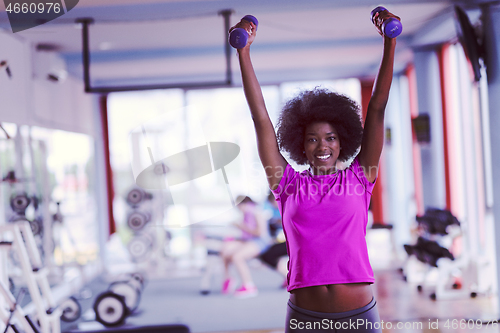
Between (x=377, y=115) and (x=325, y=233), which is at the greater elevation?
(x=377, y=115)

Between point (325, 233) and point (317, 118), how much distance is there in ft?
1.28

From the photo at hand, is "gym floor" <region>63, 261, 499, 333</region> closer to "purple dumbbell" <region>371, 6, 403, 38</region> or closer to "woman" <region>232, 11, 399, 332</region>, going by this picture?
"woman" <region>232, 11, 399, 332</region>

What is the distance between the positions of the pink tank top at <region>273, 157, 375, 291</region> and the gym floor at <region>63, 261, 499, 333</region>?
7.13ft

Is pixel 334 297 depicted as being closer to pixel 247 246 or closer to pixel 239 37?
pixel 239 37

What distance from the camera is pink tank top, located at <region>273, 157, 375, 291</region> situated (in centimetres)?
108

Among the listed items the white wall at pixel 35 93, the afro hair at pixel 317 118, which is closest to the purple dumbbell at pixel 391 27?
the afro hair at pixel 317 118

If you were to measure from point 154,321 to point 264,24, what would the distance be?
109 inches

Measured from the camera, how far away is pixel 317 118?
130cm

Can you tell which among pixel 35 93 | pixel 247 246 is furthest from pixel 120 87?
pixel 247 246

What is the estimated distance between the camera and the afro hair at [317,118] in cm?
133

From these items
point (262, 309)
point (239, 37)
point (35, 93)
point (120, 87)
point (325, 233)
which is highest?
point (35, 93)

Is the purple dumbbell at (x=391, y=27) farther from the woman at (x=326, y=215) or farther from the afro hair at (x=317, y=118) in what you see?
the afro hair at (x=317, y=118)

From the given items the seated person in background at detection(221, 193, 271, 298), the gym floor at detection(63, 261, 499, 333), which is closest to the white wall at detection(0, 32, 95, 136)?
the gym floor at detection(63, 261, 499, 333)

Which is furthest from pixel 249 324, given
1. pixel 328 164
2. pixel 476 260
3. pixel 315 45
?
pixel 315 45
